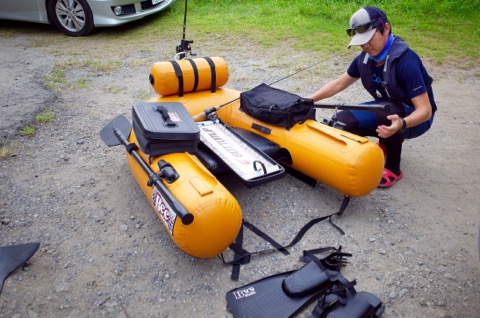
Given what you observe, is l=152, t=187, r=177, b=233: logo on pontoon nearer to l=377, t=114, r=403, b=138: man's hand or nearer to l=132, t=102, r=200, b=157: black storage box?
l=132, t=102, r=200, b=157: black storage box

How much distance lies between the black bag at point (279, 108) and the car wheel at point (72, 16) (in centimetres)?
498

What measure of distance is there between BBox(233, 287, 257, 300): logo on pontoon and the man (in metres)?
1.60

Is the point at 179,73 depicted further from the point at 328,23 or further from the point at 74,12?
the point at 328,23

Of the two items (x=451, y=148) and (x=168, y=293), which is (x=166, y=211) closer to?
(x=168, y=293)

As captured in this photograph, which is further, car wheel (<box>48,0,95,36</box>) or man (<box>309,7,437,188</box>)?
car wheel (<box>48,0,95,36</box>)

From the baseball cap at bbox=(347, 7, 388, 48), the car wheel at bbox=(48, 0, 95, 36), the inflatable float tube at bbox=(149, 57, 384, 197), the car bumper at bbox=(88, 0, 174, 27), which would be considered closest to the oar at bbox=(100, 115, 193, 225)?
the inflatable float tube at bbox=(149, 57, 384, 197)

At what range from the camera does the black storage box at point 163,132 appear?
2.92 meters

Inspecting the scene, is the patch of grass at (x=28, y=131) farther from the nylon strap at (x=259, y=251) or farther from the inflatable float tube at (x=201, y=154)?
the nylon strap at (x=259, y=251)

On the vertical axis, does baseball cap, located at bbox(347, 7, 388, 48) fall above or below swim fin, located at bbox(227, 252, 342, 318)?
above

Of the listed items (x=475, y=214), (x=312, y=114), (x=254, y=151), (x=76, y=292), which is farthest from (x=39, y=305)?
(x=475, y=214)

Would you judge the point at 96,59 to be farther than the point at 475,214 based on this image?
Yes

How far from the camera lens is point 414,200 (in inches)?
136

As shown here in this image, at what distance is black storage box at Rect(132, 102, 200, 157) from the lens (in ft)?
9.59

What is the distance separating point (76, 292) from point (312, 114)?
7.47ft
